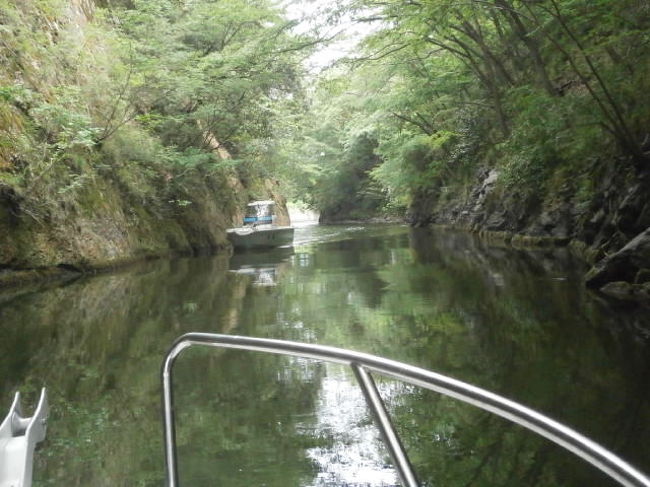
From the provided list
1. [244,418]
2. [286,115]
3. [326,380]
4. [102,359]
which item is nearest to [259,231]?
[286,115]

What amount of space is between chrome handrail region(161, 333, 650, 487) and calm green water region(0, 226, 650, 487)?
4.16 feet

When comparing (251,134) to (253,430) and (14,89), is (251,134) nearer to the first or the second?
(14,89)

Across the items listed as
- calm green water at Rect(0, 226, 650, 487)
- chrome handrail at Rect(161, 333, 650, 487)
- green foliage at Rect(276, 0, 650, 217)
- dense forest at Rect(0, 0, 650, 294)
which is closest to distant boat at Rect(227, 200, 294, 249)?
dense forest at Rect(0, 0, 650, 294)

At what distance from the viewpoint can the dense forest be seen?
9.08 meters

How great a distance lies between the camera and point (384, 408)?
4.28ft

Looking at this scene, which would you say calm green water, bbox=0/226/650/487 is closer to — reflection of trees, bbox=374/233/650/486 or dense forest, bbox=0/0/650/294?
reflection of trees, bbox=374/233/650/486

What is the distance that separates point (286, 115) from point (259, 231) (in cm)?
618

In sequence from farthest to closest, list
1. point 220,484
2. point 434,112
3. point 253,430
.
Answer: point 434,112 → point 253,430 → point 220,484

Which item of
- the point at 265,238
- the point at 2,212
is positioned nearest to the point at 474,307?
the point at 2,212

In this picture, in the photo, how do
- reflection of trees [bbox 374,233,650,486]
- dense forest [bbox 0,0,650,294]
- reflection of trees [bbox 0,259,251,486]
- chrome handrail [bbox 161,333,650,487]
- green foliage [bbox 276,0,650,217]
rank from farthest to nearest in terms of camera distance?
dense forest [bbox 0,0,650,294] → green foliage [bbox 276,0,650,217] → reflection of trees [bbox 0,259,251,486] → reflection of trees [bbox 374,233,650,486] → chrome handrail [bbox 161,333,650,487]

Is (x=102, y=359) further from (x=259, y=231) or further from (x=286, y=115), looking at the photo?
(x=286, y=115)

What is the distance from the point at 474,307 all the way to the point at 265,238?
13.2 metres

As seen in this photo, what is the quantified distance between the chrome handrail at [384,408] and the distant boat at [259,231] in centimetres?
1761

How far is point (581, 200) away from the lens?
43.2 feet
